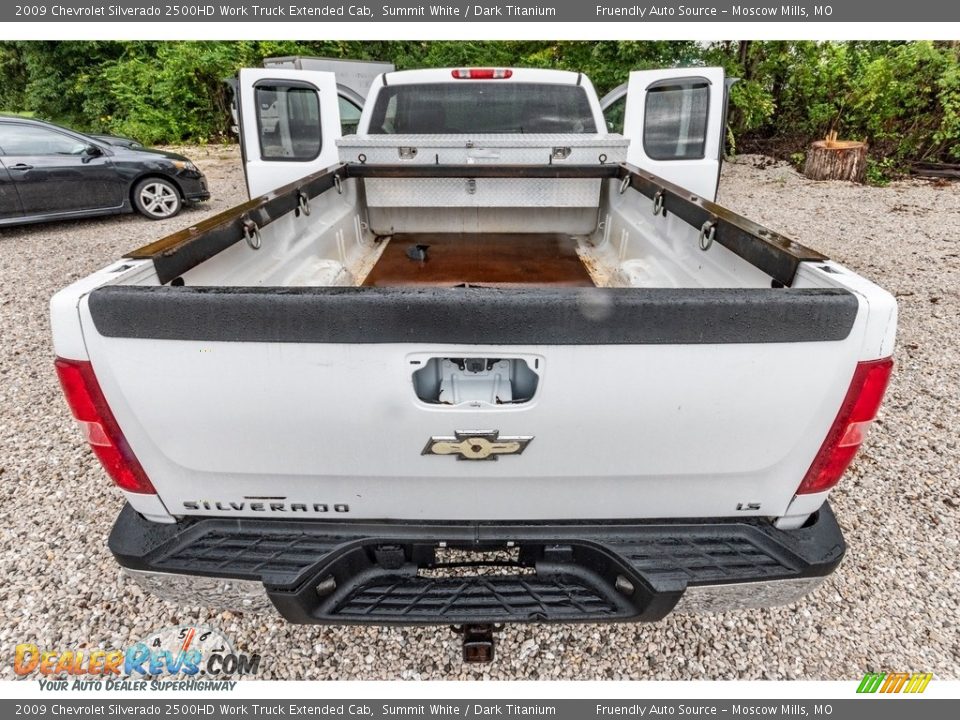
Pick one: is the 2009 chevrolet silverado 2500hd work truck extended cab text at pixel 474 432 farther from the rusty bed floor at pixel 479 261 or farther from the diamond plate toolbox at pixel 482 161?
the diamond plate toolbox at pixel 482 161

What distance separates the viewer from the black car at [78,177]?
7031 millimetres

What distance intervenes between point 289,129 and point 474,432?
3703mm

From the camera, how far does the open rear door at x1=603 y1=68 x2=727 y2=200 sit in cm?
388

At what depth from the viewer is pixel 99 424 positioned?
146 cm

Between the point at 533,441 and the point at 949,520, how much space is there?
264 cm

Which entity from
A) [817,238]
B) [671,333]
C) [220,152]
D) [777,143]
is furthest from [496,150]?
[220,152]

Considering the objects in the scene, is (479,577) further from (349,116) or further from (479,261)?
(349,116)

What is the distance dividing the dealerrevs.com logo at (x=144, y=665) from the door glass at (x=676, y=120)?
4.13m

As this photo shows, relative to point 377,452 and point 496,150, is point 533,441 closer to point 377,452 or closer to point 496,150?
point 377,452

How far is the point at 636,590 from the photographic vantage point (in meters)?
1.58

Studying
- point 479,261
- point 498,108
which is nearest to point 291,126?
point 498,108

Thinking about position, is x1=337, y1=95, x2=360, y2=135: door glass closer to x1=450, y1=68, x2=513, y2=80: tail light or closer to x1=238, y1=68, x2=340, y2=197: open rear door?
x1=238, y1=68, x2=340, y2=197: open rear door

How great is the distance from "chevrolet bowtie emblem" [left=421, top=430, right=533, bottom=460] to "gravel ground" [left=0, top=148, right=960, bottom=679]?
0.96 metres

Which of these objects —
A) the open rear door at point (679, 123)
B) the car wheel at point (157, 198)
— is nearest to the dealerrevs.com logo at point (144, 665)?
the open rear door at point (679, 123)
